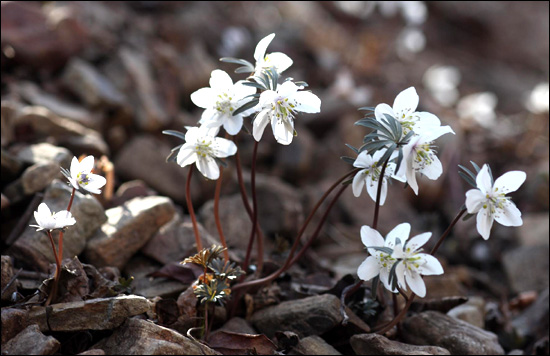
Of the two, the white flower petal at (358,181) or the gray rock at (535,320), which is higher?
the white flower petal at (358,181)

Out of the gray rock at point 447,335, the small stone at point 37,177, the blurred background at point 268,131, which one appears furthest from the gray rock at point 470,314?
the small stone at point 37,177

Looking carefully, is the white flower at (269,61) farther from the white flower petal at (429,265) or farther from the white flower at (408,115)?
the white flower petal at (429,265)

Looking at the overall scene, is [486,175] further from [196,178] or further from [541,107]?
[541,107]

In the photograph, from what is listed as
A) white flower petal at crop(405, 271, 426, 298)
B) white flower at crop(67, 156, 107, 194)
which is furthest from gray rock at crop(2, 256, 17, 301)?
white flower petal at crop(405, 271, 426, 298)

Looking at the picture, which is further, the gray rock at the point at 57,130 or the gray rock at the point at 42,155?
the gray rock at the point at 57,130

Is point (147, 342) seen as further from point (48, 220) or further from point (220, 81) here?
point (220, 81)

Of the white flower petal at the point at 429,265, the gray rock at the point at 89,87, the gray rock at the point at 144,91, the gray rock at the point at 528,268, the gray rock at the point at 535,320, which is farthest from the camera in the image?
the gray rock at the point at 144,91
